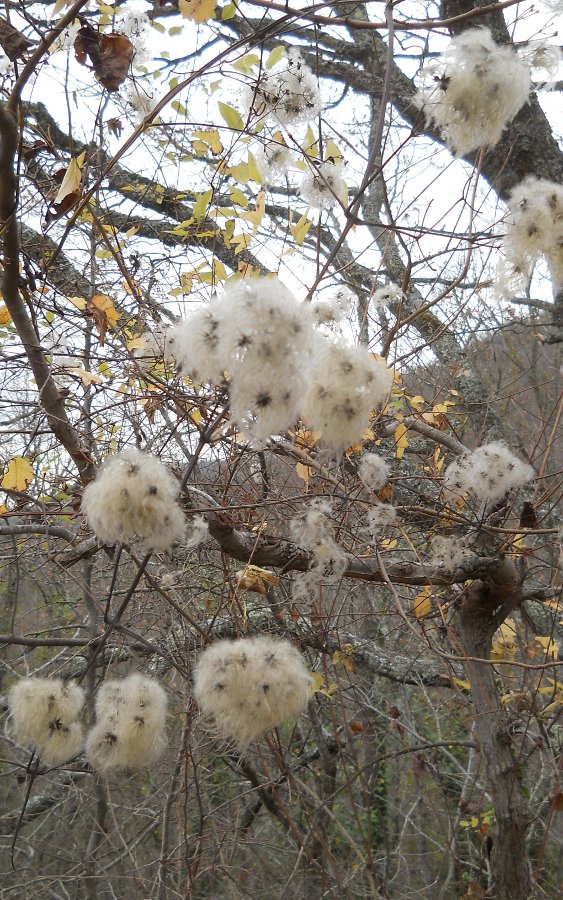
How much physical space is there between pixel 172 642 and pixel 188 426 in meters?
1.22

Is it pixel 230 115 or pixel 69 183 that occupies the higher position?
pixel 230 115

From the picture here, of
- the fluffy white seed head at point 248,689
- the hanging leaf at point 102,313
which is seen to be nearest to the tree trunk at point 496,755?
the fluffy white seed head at point 248,689

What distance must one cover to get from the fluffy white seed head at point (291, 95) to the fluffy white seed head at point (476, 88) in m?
0.55

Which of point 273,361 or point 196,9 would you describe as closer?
point 273,361

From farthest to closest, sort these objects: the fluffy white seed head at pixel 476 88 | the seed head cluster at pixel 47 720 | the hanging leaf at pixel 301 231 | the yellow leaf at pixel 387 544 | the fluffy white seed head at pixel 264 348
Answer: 1. the yellow leaf at pixel 387 544
2. the hanging leaf at pixel 301 231
3. the seed head cluster at pixel 47 720
4. the fluffy white seed head at pixel 476 88
5. the fluffy white seed head at pixel 264 348

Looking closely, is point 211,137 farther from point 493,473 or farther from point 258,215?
point 493,473

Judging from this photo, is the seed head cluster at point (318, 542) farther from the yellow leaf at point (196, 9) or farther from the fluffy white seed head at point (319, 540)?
the yellow leaf at point (196, 9)

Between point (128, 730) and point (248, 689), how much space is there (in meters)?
0.34

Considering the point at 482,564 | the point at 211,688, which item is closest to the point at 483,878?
the point at 482,564

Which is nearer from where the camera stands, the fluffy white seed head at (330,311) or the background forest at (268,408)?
the background forest at (268,408)

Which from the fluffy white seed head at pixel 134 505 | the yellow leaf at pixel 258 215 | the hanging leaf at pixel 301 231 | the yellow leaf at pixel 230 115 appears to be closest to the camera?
the fluffy white seed head at pixel 134 505

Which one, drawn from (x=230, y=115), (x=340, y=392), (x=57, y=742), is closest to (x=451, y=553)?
(x=340, y=392)

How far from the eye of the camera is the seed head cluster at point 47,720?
1.49m

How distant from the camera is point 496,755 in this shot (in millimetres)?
2062
